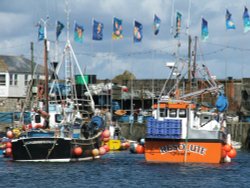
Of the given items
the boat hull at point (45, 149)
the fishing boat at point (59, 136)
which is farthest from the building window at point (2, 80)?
the boat hull at point (45, 149)

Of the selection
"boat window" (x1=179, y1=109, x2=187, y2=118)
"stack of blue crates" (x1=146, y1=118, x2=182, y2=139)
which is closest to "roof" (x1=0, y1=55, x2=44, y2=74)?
"boat window" (x1=179, y1=109, x2=187, y2=118)

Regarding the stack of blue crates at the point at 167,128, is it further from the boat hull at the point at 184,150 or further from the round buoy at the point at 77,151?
the round buoy at the point at 77,151

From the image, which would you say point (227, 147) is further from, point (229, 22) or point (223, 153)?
point (229, 22)

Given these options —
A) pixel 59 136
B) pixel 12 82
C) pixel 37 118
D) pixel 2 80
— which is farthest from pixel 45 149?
pixel 12 82

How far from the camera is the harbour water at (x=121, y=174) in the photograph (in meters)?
41.6

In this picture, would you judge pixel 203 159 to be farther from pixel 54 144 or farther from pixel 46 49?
pixel 46 49

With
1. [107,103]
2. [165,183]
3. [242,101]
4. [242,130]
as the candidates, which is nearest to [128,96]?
[107,103]

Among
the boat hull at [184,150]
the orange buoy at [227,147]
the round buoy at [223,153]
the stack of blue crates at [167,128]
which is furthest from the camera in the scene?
the orange buoy at [227,147]

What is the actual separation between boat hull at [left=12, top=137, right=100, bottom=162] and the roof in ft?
131

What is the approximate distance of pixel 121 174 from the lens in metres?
46.3

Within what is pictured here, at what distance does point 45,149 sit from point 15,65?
43595mm

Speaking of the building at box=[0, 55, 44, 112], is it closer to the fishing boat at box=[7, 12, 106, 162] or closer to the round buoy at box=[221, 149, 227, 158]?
→ the fishing boat at box=[7, 12, 106, 162]

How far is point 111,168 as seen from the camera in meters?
50.2

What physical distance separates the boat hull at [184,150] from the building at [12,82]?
1615 inches
